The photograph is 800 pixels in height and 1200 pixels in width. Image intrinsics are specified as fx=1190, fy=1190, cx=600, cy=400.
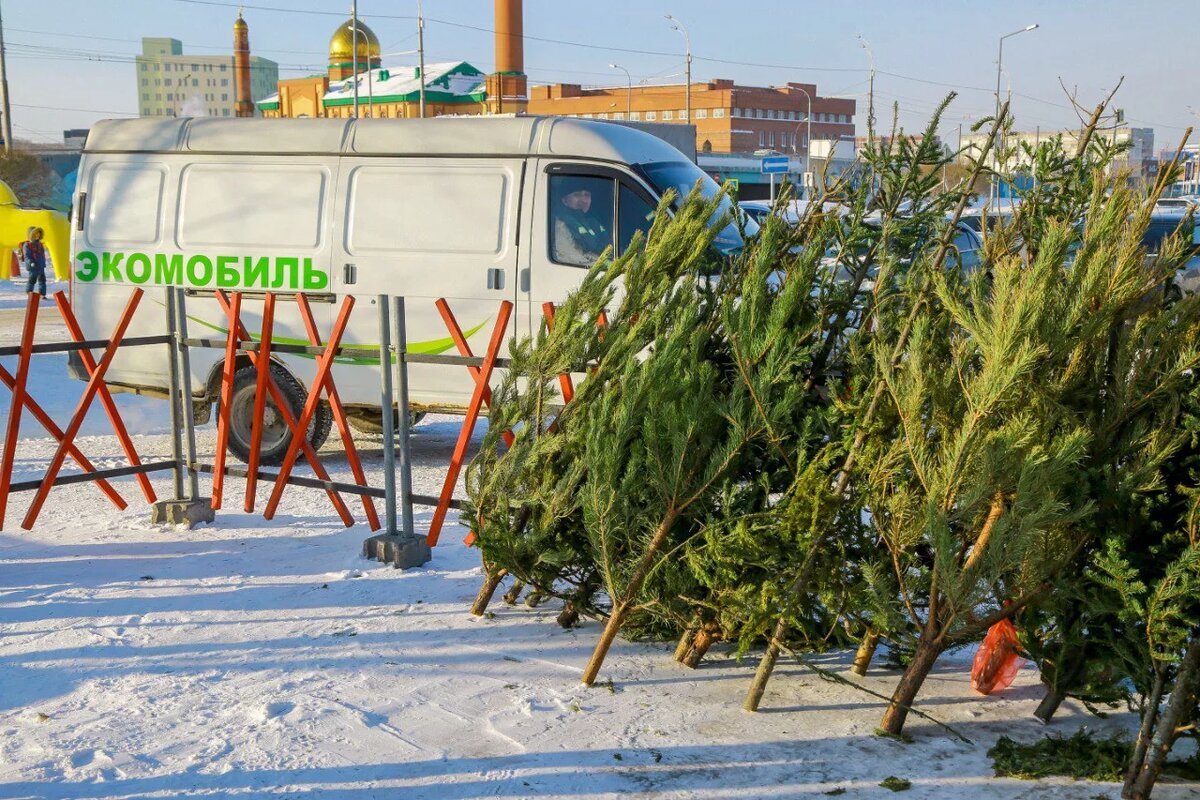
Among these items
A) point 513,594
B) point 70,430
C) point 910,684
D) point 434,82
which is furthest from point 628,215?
point 434,82

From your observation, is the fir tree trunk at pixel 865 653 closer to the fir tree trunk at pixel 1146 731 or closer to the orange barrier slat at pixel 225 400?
the fir tree trunk at pixel 1146 731

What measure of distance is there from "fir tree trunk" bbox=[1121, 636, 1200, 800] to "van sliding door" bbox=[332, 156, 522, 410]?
540 cm

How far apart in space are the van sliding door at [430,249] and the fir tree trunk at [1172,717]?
5.40 meters

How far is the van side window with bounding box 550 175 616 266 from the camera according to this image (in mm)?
8320

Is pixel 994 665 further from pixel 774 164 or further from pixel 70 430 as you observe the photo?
pixel 774 164

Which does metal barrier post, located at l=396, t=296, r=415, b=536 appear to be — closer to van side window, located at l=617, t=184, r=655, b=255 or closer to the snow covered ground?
the snow covered ground

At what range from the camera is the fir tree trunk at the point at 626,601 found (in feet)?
14.2

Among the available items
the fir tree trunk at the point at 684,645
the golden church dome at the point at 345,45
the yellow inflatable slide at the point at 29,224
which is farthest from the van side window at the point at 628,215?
the golden church dome at the point at 345,45

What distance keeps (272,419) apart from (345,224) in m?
1.64

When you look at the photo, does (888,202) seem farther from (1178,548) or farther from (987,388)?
(1178,548)

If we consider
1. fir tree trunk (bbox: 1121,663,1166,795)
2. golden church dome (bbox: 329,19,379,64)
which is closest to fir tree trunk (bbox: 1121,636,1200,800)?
fir tree trunk (bbox: 1121,663,1166,795)

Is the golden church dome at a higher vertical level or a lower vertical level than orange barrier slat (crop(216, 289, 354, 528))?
higher

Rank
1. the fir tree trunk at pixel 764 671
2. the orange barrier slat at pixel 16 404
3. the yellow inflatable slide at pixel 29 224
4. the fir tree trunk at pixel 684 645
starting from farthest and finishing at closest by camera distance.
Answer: the yellow inflatable slide at pixel 29 224, the orange barrier slat at pixel 16 404, the fir tree trunk at pixel 684 645, the fir tree trunk at pixel 764 671

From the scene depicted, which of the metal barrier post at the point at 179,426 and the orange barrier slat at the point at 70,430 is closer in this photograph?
the orange barrier slat at the point at 70,430
